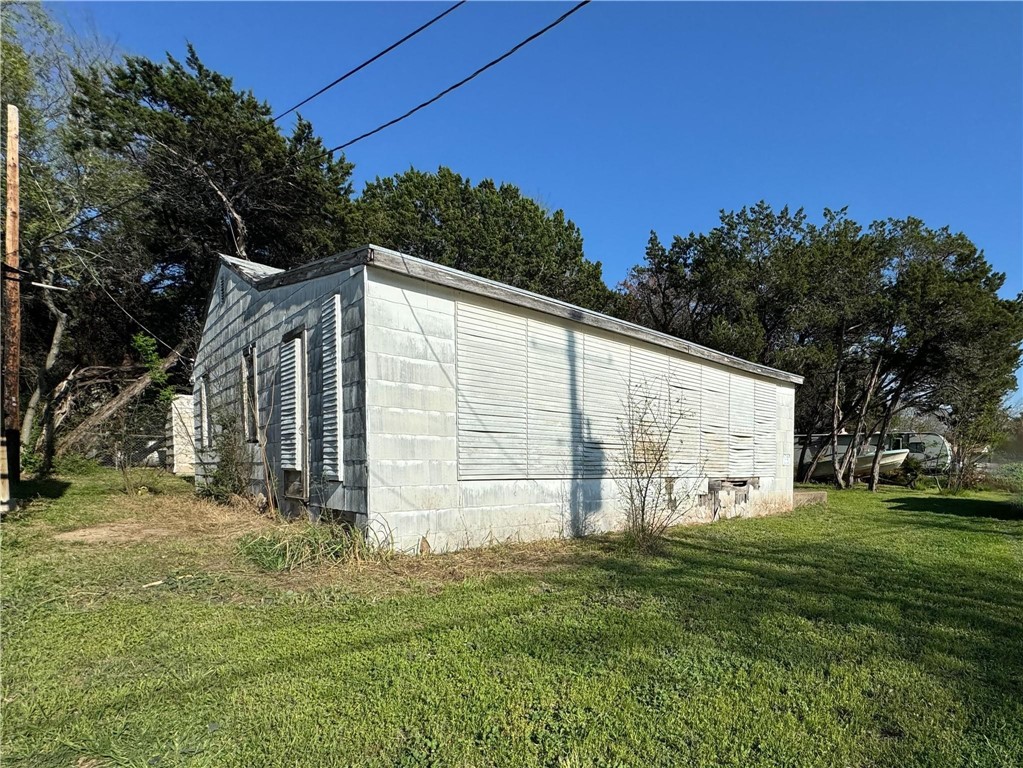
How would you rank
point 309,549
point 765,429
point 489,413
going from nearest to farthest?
point 309,549, point 489,413, point 765,429

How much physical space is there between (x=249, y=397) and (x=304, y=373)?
274 centimetres

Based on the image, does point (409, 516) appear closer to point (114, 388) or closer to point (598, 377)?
point (598, 377)

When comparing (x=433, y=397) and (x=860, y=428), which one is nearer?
(x=433, y=397)

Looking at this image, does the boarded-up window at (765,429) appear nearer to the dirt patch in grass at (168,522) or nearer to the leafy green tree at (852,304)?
the leafy green tree at (852,304)

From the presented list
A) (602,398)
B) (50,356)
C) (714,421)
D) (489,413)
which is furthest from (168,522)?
(50,356)

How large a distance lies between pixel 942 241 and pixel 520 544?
65.4 ft

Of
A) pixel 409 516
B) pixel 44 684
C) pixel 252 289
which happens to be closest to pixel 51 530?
pixel 252 289

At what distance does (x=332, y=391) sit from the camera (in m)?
6.33

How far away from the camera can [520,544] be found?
705 cm

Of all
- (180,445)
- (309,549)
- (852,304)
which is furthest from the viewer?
(852,304)

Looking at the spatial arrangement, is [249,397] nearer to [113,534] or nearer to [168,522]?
[168,522]

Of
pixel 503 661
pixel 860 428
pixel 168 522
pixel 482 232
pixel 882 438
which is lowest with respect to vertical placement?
pixel 168 522

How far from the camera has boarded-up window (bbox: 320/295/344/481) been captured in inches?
244

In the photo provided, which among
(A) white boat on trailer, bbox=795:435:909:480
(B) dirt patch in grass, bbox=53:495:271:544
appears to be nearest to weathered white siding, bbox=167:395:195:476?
(B) dirt patch in grass, bbox=53:495:271:544
